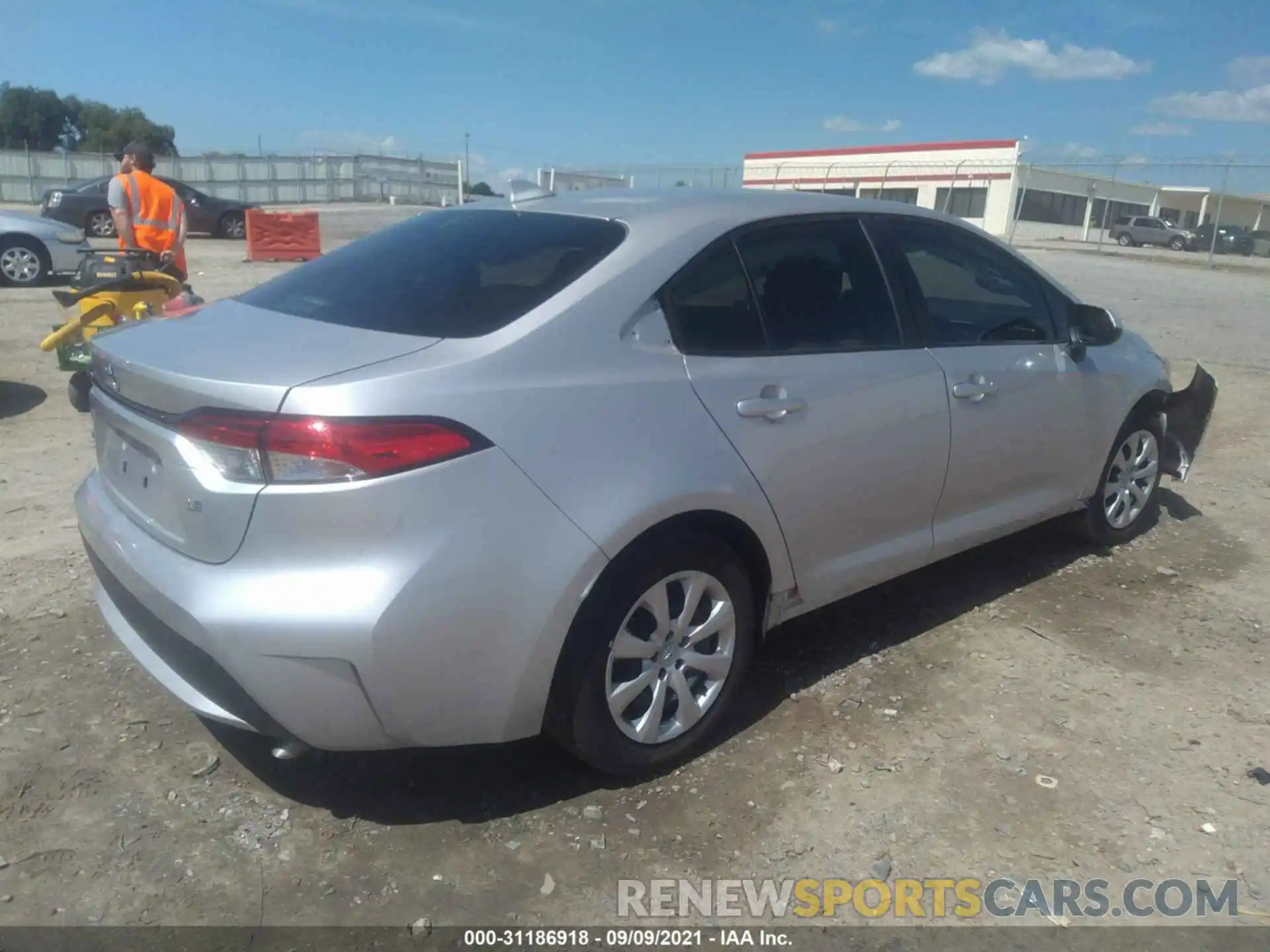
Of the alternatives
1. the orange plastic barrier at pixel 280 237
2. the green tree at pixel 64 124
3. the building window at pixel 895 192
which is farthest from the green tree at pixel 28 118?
the orange plastic barrier at pixel 280 237

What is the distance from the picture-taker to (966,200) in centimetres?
3897

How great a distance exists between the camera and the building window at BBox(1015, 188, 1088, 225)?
136ft

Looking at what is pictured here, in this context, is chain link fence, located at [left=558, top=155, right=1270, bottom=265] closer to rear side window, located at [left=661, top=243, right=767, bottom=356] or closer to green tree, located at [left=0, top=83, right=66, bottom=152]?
rear side window, located at [left=661, top=243, right=767, bottom=356]

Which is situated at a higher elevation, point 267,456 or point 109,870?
point 267,456

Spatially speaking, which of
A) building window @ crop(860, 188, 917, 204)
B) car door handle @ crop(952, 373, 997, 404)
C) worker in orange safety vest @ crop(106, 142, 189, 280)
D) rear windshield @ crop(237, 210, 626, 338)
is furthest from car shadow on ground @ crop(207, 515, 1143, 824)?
building window @ crop(860, 188, 917, 204)

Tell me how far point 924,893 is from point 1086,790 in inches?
30.7

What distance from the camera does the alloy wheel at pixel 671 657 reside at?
9.45 feet

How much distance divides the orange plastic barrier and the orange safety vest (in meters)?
10.9

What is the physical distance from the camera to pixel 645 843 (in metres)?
2.79

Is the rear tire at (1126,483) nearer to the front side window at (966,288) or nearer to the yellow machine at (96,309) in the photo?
the front side window at (966,288)

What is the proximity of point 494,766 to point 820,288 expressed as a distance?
6.40 ft

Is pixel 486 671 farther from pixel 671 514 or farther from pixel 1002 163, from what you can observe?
pixel 1002 163

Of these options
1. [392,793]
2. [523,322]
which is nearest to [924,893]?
[392,793]

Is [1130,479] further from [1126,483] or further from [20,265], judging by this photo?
[20,265]
